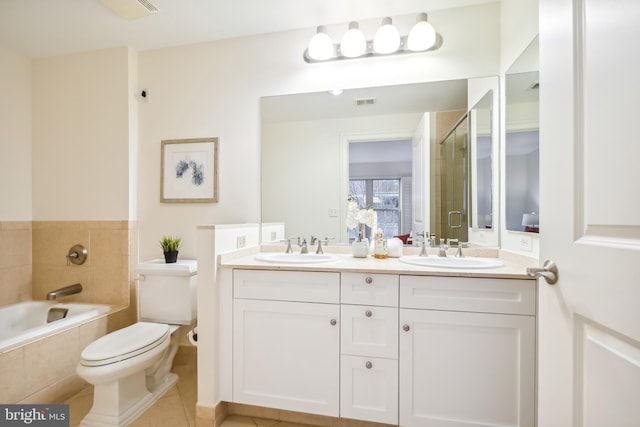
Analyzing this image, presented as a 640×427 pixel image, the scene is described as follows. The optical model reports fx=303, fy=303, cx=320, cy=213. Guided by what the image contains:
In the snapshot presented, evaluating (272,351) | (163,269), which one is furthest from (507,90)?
(163,269)

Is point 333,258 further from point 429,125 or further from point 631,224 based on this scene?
point 631,224

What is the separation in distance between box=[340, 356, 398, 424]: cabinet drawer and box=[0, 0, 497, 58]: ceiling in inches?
77.8

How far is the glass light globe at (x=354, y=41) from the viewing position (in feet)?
6.07

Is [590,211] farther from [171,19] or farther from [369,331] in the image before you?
[171,19]

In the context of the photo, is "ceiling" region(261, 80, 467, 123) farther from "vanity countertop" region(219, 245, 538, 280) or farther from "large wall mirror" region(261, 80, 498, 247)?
"vanity countertop" region(219, 245, 538, 280)

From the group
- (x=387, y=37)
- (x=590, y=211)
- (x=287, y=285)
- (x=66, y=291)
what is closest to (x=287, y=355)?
(x=287, y=285)

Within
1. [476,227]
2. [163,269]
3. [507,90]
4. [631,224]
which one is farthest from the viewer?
[163,269]

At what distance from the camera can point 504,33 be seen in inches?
68.5

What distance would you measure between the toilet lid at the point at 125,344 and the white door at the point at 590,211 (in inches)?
68.7

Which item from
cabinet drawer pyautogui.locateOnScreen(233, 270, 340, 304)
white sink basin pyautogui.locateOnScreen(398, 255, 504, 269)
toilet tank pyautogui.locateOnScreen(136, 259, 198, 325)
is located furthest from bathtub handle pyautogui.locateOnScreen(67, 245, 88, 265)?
white sink basin pyautogui.locateOnScreen(398, 255, 504, 269)

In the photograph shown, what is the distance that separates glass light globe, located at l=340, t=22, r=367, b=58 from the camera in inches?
72.8

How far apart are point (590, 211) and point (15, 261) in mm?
3341

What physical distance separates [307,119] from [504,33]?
125cm

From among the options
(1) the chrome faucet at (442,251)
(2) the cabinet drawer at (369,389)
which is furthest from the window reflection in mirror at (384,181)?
(2) the cabinet drawer at (369,389)
